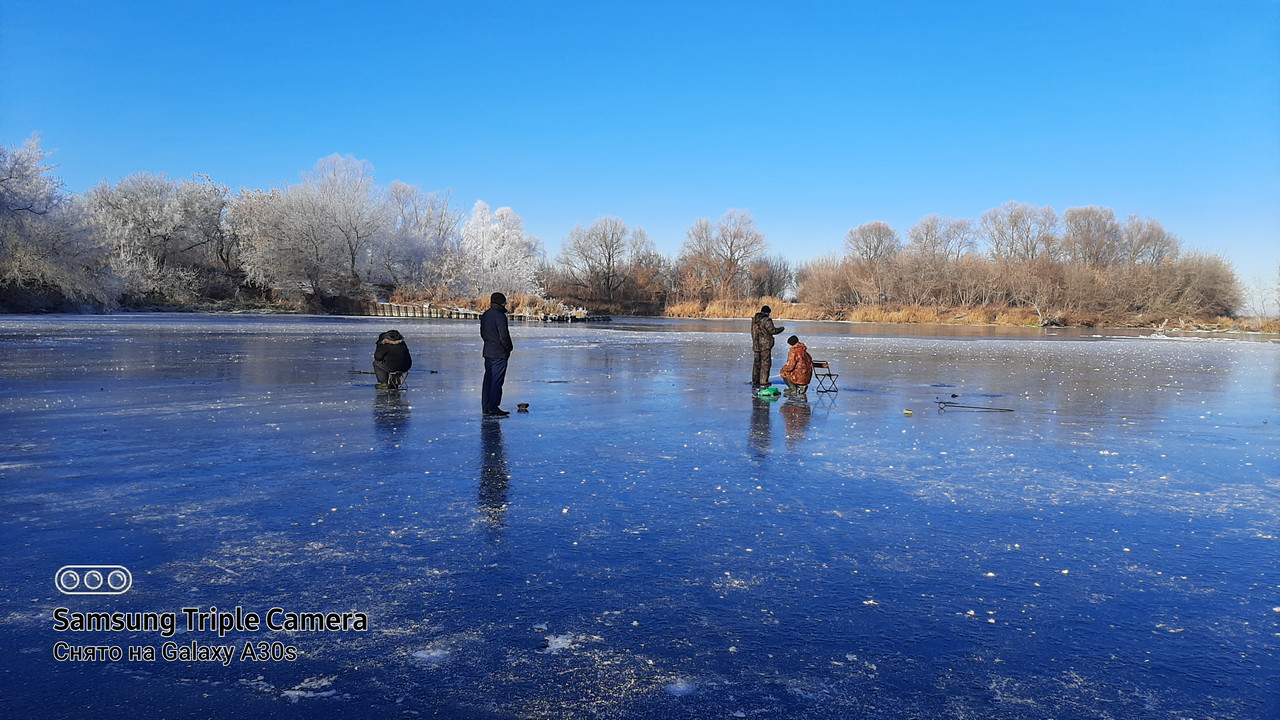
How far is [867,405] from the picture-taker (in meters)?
13.6

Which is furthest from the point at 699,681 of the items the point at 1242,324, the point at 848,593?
the point at 1242,324

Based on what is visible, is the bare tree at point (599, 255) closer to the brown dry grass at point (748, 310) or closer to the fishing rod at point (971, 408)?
the brown dry grass at point (748, 310)

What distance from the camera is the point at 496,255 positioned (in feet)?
269

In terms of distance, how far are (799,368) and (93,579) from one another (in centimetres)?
1209

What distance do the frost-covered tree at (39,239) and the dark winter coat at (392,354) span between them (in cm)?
3796

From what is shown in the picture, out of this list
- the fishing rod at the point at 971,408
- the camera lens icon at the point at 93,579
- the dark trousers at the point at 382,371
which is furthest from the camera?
the dark trousers at the point at 382,371

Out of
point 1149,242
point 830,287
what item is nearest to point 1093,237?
point 1149,242

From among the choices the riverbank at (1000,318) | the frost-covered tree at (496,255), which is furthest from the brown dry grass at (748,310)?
the frost-covered tree at (496,255)

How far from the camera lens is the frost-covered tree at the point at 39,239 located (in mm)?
40844

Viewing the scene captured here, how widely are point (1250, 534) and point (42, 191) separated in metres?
55.4

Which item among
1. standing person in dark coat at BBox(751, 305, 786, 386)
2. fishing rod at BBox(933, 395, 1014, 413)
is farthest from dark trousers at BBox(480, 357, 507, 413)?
→ fishing rod at BBox(933, 395, 1014, 413)

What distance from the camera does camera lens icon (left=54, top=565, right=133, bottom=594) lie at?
4512 mm

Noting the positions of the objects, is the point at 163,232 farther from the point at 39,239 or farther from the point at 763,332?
the point at 763,332

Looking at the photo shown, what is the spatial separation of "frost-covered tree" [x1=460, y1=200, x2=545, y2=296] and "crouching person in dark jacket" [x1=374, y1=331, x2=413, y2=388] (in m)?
61.6
